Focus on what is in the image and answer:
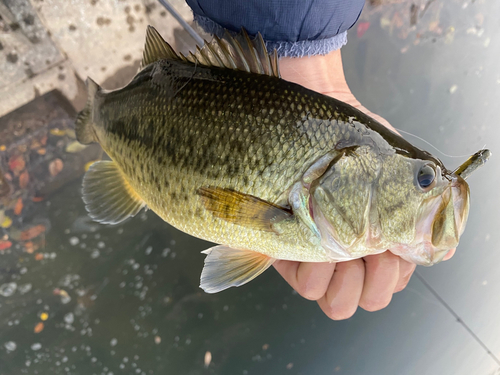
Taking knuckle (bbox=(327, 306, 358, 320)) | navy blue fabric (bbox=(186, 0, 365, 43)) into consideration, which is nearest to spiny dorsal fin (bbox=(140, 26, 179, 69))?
navy blue fabric (bbox=(186, 0, 365, 43))

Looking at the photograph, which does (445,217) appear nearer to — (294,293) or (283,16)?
(283,16)

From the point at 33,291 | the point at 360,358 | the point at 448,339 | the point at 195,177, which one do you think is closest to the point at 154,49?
the point at 195,177

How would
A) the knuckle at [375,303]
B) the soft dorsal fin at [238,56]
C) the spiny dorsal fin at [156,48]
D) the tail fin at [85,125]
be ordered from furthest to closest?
the tail fin at [85,125] < the knuckle at [375,303] < the spiny dorsal fin at [156,48] < the soft dorsal fin at [238,56]

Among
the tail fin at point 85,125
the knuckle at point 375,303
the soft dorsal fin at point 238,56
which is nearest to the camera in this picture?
the soft dorsal fin at point 238,56

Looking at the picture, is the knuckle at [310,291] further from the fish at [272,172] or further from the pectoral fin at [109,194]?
the pectoral fin at [109,194]

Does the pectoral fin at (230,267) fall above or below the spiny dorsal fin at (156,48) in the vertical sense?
below

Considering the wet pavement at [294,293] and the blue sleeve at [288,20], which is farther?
the wet pavement at [294,293]

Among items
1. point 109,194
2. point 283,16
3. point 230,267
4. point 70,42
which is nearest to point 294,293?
point 230,267

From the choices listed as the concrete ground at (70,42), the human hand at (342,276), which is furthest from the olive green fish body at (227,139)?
the concrete ground at (70,42)
